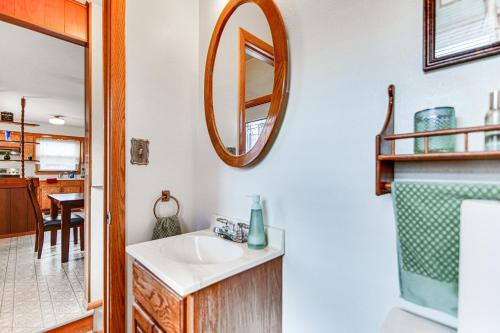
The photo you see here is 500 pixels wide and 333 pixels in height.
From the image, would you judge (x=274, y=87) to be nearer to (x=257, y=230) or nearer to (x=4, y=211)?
(x=257, y=230)

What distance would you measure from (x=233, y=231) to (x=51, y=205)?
Answer: 353 centimetres

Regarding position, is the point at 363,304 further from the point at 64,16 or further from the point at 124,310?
the point at 64,16

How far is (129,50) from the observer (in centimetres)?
126

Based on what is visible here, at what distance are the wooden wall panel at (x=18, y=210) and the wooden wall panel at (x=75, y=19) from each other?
3485 mm

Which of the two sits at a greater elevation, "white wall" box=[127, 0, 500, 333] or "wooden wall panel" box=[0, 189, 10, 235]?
"white wall" box=[127, 0, 500, 333]

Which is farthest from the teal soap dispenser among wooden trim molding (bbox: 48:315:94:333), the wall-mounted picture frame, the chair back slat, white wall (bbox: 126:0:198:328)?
the chair back slat

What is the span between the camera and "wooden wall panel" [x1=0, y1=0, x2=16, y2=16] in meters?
1.58

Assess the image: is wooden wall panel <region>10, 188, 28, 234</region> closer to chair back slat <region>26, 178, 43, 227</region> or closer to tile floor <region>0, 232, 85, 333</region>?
tile floor <region>0, 232, 85, 333</region>

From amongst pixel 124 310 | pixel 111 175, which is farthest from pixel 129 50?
pixel 124 310

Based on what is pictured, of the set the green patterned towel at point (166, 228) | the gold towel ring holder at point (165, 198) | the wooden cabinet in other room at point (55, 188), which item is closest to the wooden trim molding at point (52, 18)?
the gold towel ring holder at point (165, 198)

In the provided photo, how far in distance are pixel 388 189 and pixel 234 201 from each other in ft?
2.51

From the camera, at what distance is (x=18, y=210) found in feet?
13.1

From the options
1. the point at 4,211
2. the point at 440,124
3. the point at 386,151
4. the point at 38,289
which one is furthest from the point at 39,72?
the point at 440,124

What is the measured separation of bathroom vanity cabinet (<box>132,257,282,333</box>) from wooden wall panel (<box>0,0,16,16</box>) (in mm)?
1907
